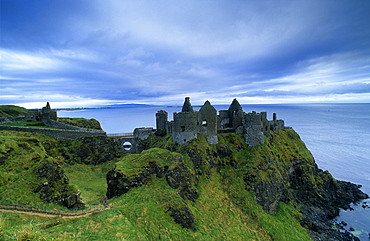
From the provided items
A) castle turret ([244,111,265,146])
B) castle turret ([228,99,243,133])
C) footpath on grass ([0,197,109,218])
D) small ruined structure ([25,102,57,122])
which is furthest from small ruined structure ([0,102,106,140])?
castle turret ([244,111,265,146])

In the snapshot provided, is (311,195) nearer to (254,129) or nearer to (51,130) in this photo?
(254,129)

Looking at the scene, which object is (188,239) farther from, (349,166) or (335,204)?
(349,166)

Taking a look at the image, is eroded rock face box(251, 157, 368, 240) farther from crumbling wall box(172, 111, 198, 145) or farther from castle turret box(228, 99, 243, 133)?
castle turret box(228, 99, 243, 133)

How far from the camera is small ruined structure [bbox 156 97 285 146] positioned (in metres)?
34.6

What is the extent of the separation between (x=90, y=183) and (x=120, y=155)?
1354 centimetres

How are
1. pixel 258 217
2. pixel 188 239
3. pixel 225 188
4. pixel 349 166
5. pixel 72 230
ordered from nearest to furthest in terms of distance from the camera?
pixel 72 230 → pixel 188 239 → pixel 258 217 → pixel 225 188 → pixel 349 166

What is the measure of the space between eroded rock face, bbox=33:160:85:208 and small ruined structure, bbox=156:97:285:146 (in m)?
19.4

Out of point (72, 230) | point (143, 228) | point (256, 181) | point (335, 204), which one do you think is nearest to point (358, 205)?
point (335, 204)

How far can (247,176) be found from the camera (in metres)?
33.0

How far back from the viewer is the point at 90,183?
3200 centimetres

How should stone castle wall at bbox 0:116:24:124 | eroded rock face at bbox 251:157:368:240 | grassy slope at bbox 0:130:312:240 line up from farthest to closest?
1. stone castle wall at bbox 0:116:24:124
2. eroded rock face at bbox 251:157:368:240
3. grassy slope at bbox 0:130:312:240

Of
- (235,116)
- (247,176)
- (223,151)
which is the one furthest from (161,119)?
(247,176)

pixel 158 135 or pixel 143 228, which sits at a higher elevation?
pixel 158 135

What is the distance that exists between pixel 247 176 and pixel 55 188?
2890 centimetres
